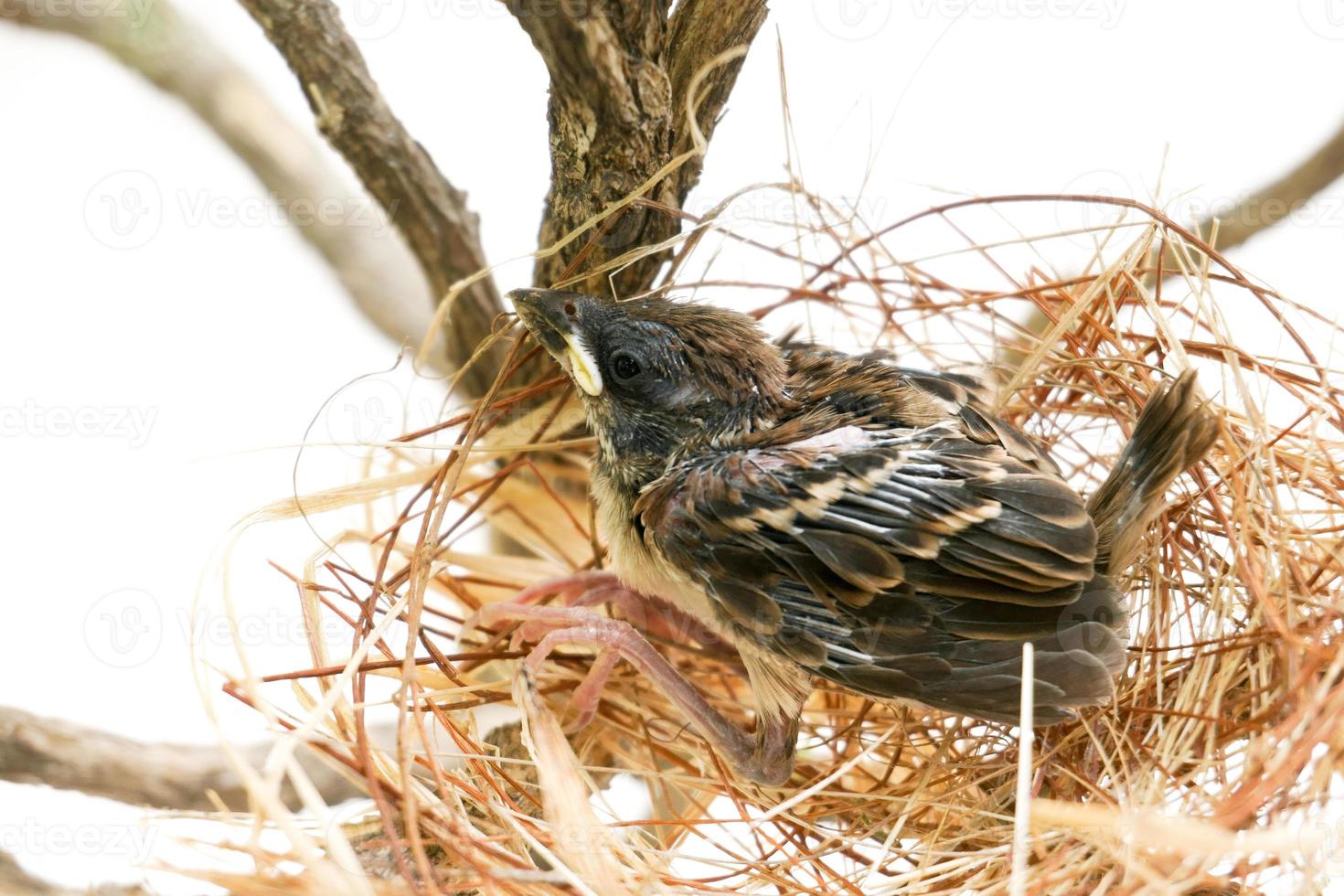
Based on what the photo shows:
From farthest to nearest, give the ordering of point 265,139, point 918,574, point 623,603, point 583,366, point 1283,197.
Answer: point 265,139 → point 1283,197 → point 623,603 → point 583,366 → point 918,574

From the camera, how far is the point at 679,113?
3.84 ft

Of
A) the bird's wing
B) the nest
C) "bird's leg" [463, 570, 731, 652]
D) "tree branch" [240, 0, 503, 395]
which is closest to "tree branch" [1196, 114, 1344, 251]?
the nest

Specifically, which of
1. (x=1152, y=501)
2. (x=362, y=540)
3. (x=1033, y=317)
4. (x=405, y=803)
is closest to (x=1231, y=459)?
(x=1152, y=501)

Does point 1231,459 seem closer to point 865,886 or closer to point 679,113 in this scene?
point 865,886

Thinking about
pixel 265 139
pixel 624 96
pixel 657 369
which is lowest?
pixel 657 369

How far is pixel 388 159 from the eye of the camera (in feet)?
4.60

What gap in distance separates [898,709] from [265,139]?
5.24 ft

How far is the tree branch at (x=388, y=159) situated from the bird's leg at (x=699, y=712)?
548mm

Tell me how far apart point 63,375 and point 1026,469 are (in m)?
2.12

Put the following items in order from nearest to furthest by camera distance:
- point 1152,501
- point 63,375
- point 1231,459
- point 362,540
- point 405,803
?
point 405,803 → point 1152,501 → point 1231,459 → point 362,540 → point 63,375

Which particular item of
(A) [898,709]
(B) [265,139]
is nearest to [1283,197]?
(A) [898,709]

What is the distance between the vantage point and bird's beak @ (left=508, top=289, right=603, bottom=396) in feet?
3.86

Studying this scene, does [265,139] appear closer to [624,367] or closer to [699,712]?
[624,367]

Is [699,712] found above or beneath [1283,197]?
beneath
